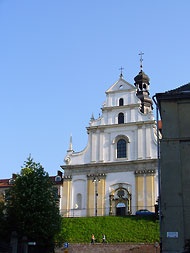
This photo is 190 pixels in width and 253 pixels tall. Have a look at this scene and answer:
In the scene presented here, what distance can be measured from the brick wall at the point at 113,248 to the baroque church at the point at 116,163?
13.3 m

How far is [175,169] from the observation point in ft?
77.8

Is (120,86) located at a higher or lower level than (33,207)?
higher

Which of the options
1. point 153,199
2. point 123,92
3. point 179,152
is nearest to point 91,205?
point 153,199

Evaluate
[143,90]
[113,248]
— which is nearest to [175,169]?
[113,248]

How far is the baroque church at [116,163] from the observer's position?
1934 inches

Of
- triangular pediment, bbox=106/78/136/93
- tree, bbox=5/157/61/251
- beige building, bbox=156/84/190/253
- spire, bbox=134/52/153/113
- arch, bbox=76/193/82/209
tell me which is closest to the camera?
beige building, bbox=156/84/190/253

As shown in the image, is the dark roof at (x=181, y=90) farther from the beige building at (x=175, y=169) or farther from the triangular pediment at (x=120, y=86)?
the triangular pediment at (x=120, y=86)

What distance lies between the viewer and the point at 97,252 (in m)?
33.9

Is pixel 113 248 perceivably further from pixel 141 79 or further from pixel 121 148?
pixel 141 79

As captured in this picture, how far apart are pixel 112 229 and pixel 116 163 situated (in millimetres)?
12028

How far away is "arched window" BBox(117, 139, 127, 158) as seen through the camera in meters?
51.5

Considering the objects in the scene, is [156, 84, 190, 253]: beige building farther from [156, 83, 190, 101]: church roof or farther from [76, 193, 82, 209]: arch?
[76, 193, 82, 209]: arch

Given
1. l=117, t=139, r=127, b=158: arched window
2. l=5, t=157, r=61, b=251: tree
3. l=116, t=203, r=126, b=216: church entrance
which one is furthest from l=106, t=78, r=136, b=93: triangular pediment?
l=5, t=157, r=61, b=251: tree

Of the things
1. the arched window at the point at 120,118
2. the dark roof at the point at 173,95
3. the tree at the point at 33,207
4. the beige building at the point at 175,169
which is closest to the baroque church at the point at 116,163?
the arched window at the point at 120,118
